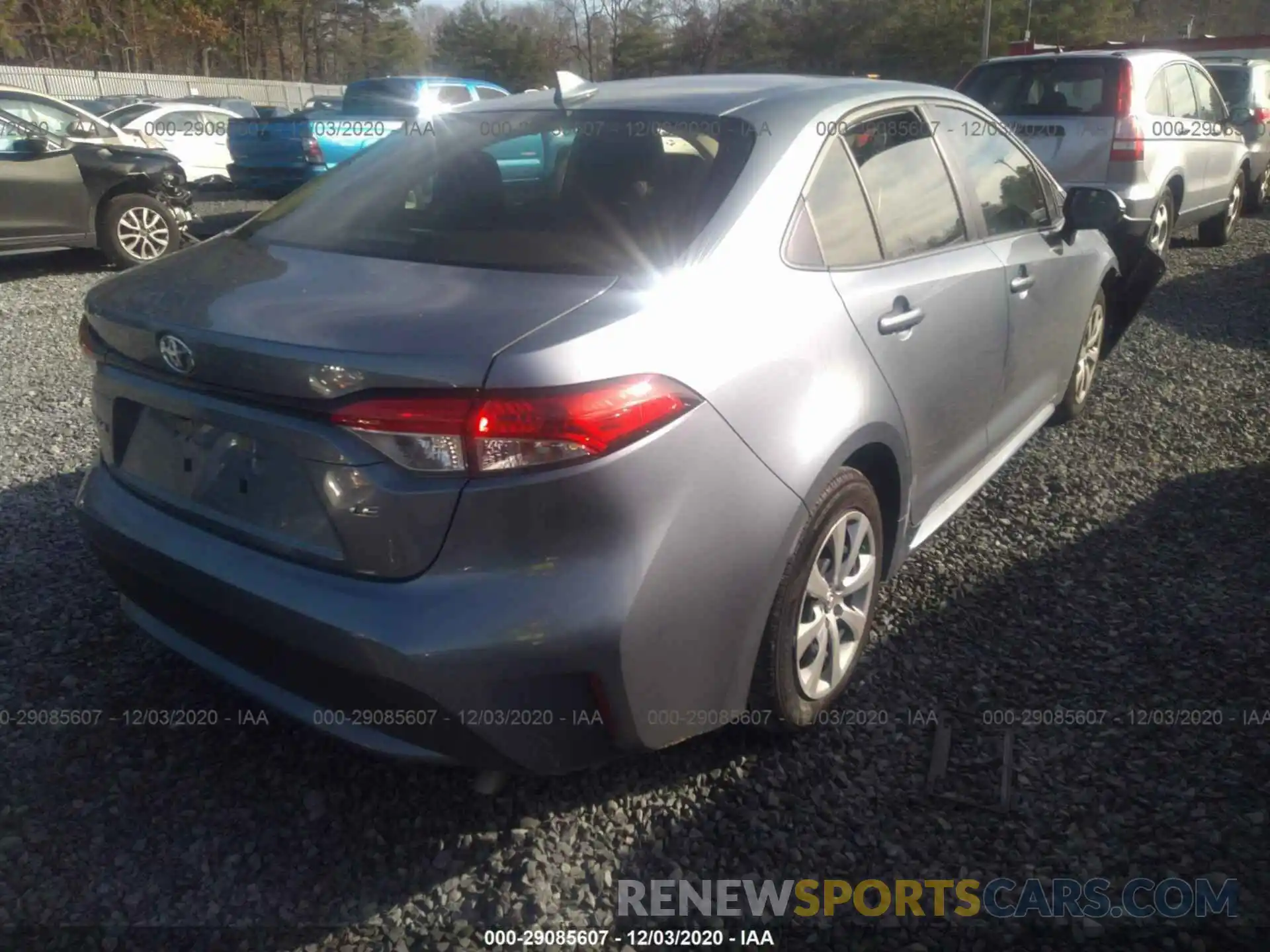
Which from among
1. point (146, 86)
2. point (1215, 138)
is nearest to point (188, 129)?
point (1215, 138)

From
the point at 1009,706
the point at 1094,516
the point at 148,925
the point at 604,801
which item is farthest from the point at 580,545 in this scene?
the point at 1094,516

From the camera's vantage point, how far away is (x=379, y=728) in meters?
2.07

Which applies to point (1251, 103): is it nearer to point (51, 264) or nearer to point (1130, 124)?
point (1130, 124)

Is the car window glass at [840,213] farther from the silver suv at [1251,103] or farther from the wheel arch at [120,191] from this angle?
the silver suv at [1251,103]

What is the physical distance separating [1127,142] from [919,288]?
571 centimetres

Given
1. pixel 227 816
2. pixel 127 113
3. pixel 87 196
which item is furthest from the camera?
pixel 127 113

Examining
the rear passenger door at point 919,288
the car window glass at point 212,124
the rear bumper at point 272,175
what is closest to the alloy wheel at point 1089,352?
the rear passenger door at point 919,288

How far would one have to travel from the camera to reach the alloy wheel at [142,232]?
8.87 metres

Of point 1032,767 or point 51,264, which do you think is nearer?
point 1032,767

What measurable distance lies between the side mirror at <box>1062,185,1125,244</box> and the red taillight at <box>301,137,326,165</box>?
Result: 34.1 feet

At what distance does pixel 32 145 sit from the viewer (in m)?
8.34

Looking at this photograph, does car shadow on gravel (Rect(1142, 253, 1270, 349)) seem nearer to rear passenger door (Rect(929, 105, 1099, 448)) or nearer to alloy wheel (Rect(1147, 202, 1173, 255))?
alloy wheel (Rect(1147, 202, 1173, 255))

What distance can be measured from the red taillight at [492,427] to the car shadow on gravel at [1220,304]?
20.3ft

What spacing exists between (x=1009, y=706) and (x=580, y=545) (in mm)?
1622
